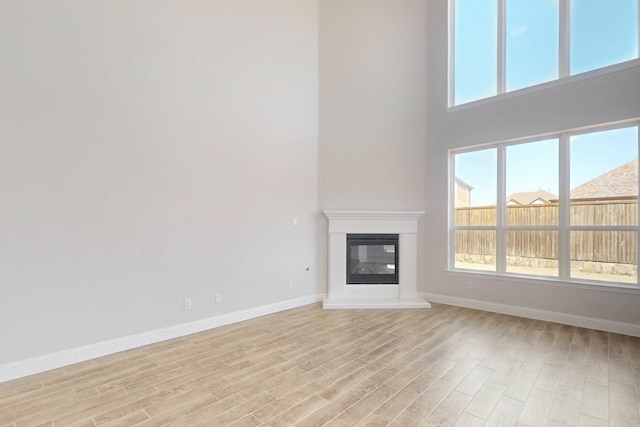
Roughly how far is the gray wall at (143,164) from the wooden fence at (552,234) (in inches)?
103

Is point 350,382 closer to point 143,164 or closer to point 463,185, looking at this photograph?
point 143,164

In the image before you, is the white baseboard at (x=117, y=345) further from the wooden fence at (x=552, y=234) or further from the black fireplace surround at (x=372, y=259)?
the wooden fence at (x=552, y=234)

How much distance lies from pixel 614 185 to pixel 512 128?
1334 mm

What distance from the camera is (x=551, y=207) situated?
4.01 m

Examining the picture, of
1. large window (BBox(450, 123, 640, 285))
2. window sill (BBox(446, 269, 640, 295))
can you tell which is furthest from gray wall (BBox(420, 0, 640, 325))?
large window (BBox(450, 123, 640, 285))

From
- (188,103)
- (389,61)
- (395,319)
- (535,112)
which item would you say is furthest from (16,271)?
(535,112)

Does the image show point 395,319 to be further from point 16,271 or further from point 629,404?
point 16,271

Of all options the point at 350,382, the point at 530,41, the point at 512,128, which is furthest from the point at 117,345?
the point at 530,41

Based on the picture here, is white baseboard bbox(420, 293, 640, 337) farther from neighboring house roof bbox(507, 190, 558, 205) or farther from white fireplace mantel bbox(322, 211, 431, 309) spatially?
neighboring house roof bbox(507, 190, 558, 205)

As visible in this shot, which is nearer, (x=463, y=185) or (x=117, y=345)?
(x=117, y=345)

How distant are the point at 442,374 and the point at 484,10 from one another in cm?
508

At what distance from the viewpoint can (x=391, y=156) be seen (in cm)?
491

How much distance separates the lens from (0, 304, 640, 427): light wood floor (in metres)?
1.95

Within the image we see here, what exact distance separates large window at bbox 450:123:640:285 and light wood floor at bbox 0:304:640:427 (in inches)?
36.3
